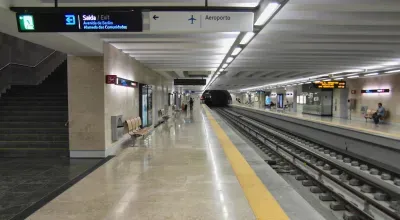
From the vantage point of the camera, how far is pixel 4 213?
3.57m

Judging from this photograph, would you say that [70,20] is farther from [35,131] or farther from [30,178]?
[35,131]

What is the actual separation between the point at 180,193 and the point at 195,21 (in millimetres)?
2747

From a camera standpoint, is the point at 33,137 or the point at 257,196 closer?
the point at 257,196

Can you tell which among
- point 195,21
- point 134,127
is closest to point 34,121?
point 134,127

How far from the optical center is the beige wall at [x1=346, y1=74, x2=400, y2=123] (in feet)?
47.9

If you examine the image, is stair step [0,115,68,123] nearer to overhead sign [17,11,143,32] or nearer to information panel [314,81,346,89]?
overhead sign [17,11,143,32]

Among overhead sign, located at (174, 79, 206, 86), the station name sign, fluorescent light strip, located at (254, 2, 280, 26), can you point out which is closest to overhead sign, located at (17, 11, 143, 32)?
the station name sign

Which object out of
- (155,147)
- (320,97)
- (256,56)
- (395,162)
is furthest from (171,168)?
(320,97)

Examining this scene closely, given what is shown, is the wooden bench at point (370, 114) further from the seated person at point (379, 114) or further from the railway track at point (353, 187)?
the railway track at point (353, 187)

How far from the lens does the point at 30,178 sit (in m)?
5.15

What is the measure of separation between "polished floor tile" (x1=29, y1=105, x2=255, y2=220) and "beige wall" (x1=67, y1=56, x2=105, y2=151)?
0.97 metres

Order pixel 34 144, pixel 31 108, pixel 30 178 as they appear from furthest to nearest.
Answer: pixel 31 108
pixel 34 144
pixel 30 178

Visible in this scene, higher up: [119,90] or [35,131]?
[119,90]

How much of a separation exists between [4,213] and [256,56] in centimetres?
880
